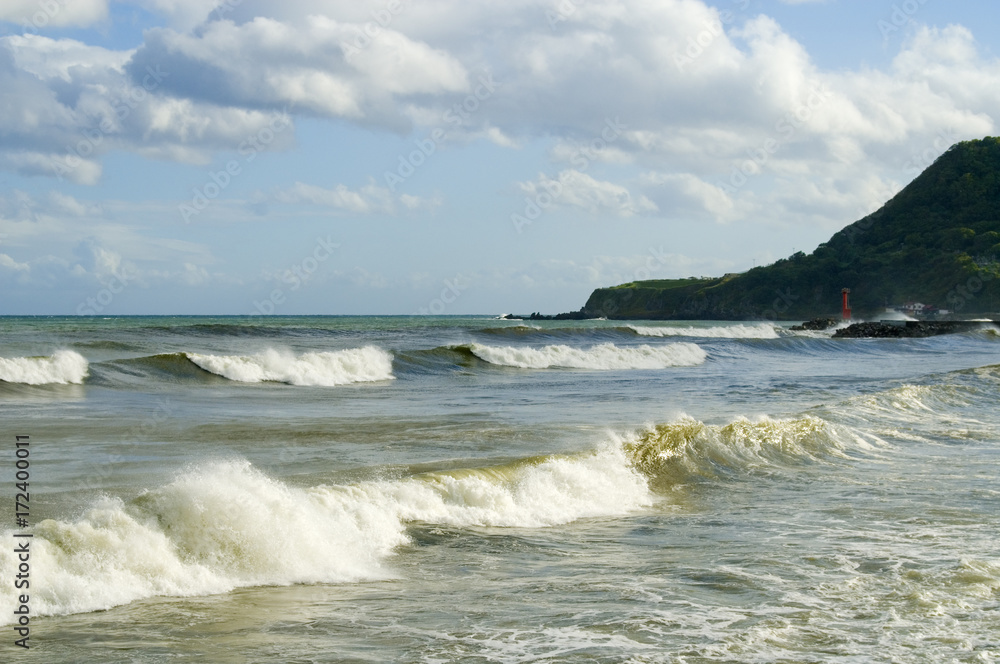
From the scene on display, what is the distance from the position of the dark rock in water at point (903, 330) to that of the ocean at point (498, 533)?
156 ft

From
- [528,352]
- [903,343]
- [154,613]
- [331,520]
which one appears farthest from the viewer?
[903,343]

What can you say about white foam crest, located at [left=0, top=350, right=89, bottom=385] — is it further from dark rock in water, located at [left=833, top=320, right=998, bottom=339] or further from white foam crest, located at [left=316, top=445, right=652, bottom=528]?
dark rock in water, located at [left=833, top=320, right=998, bottom=339]

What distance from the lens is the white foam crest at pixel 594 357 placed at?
35156mm

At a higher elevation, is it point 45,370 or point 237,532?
point 45,370

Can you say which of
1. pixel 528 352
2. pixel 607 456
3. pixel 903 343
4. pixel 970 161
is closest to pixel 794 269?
pixel 970 161

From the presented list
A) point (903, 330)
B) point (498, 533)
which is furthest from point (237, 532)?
point (903, 330)

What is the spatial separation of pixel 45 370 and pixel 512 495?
18026mm

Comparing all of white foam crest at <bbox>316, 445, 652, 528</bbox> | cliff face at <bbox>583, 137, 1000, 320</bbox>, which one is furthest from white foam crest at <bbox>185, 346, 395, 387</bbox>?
cliff face at <bbox>583, 137, 1000, 320</bbox>

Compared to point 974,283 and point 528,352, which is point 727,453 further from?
point 974,283

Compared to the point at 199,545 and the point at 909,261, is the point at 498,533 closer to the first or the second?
the point at 199,545

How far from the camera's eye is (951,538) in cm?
827

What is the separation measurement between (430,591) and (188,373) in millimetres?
21181

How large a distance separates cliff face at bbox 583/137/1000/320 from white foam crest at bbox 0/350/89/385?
323ft

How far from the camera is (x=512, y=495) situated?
9.76m
